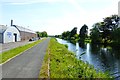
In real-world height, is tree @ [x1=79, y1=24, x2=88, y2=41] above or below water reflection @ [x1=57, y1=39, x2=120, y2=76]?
above

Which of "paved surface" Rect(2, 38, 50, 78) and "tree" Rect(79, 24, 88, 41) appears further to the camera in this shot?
"tree" Rect(79, 24, 88, 41)

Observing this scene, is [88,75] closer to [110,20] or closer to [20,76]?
[20,76]

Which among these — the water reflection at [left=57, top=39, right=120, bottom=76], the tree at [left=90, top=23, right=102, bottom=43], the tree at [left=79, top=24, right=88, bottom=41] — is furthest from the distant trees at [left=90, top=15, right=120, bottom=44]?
the water reflection at [left=57, top=39, right=120, bottom=76]

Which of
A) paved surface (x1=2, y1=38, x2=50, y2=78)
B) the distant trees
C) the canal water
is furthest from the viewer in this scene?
the distant trees

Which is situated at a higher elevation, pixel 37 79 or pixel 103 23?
pixel 103 23

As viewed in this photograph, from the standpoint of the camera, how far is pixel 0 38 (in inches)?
2421

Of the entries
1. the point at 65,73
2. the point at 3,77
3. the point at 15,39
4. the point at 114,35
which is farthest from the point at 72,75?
the point at 15,39

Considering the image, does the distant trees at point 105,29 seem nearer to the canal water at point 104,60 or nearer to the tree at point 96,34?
the tree at point 96,34

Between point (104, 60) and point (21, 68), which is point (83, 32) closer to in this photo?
point (104, 60)

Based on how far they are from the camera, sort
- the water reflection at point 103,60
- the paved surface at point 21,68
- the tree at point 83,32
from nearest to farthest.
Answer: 1. the paved surface at point 21,68
2. the water reflection at point 103,60
3. the tree at point 83,32

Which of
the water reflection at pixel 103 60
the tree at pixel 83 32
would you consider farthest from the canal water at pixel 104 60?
the tree at pixel 83 32

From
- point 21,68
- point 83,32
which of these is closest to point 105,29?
point 83,32

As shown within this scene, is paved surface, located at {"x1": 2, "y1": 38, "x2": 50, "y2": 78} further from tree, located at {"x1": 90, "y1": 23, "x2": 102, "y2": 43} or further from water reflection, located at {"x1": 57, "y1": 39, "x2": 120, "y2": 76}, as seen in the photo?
tree, located at {"x1": 90, "y1": 23, "x2": 102, "y2": 43}

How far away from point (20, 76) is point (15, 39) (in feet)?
227
